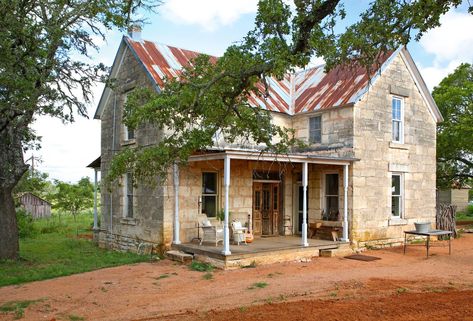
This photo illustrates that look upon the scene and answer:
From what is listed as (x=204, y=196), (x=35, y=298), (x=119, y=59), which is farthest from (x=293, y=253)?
(x=119, y=59)

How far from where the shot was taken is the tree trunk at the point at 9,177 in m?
13.7

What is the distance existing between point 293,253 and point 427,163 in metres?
8.19

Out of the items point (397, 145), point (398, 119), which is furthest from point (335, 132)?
point (398, 119)

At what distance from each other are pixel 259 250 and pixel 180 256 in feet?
7.61

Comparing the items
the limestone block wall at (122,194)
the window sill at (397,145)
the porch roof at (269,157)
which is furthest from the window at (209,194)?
the window sill at (397,145)

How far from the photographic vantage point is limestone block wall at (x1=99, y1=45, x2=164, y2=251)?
1516 centimetres

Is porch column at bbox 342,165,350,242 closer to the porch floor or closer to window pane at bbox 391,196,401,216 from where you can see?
A: the porch floor

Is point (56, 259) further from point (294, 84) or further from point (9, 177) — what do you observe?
point (294, 84)

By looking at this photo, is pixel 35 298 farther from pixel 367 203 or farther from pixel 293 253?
pixel 367 203

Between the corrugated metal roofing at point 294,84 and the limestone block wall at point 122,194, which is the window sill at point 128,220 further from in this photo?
the corrugated metal roofing at point 294,84

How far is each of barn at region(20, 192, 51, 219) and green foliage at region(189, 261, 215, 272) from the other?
21007mm

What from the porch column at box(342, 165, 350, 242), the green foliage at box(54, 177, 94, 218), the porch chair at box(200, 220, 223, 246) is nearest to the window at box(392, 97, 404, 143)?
the porch column at box(342, 165, 350, 242)

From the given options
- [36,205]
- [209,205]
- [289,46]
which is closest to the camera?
[289,46]

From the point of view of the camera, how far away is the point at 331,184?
1692 cm
